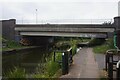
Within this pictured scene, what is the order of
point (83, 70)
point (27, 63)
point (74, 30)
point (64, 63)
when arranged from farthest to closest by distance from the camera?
1. point (74, 30)
2. point (27, 63)
3. point (83, 70)
4. point (64, 63)

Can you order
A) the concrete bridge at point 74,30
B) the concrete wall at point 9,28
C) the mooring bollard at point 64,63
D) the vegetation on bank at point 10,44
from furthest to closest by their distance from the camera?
the concrete wall at point 9,28 < the vegetation on bank at point 10,44 < the concrete bridge at point 74,30 < the mooring bollard at point 64,63

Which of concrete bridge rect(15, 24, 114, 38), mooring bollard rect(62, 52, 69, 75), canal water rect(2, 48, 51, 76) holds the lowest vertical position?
canal water rect(2, 48, 51, 76)

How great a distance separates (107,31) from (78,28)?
16.1ft

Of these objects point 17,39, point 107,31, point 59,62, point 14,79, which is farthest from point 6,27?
point 14,79

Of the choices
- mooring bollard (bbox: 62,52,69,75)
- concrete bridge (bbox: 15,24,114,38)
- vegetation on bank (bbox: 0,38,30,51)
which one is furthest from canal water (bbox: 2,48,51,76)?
concrete bridge (bbox: 15,24,114,38)

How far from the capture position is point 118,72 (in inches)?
320

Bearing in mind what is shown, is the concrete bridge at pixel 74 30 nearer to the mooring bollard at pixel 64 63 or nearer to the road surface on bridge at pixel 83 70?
the road surface on bridge at pixel 83 70

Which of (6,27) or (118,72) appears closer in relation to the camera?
(118,72)

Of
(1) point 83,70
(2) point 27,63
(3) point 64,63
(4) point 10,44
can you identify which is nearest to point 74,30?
(4) point 10,44

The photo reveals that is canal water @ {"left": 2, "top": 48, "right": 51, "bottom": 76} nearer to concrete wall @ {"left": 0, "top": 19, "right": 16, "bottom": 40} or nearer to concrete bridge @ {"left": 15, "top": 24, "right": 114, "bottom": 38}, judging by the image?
concrete bridge @ {"left": 15, "top": 24, "right": 114, "bottom": 38}

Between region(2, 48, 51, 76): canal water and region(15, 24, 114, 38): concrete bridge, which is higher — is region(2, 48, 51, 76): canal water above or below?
below

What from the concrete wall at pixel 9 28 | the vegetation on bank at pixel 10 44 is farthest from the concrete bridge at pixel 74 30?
the concrete wall at pixel 9 28

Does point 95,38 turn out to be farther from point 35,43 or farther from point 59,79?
point 59,79

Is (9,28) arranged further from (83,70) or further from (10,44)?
(83,70)
